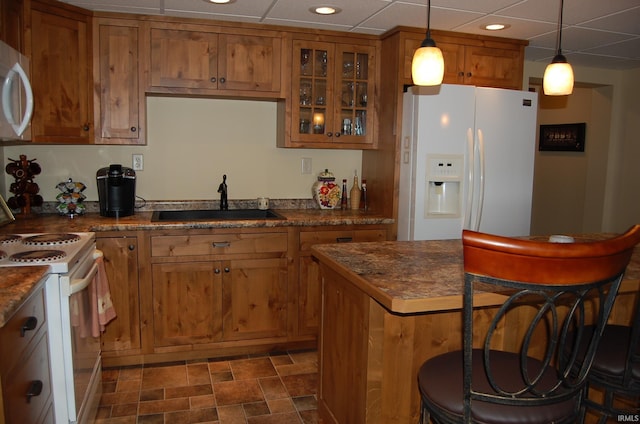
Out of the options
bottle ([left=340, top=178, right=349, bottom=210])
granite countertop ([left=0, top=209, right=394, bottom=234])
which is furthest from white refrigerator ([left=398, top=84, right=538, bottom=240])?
bottle ([left=340, top=178, right=349, bottom=210])

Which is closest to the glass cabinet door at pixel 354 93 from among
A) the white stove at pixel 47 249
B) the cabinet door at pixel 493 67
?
the cabinet door at pixel 493 67

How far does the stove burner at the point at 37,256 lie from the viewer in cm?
192

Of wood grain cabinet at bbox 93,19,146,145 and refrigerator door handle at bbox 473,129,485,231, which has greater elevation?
wood grain cabinet at bbox 93,19,146,145

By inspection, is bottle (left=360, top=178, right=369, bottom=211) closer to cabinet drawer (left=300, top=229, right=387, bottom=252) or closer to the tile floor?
cabinet drawer (left=300, top=229, right=387, bottom=252)

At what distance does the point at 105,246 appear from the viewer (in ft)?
9.86

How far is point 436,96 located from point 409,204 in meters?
0.72

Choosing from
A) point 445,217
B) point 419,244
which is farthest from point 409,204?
point 419,244

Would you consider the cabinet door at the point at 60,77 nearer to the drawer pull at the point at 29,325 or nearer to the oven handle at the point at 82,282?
the oven handle at the point at 82,282

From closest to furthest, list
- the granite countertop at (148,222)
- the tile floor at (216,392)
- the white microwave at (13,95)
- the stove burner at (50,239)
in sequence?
1. the white microwave at (13,95)
2. the stove burner at (50,239)
3. the tile floor at (216,392)
4. the granite countertop at (148,222)

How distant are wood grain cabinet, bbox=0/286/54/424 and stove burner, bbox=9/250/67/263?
5.6 inches

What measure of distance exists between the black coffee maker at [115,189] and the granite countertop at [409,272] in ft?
5.21

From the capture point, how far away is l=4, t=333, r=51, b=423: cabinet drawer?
4.73ft

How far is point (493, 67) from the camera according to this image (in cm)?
368

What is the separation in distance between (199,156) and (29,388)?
7.50 feet
